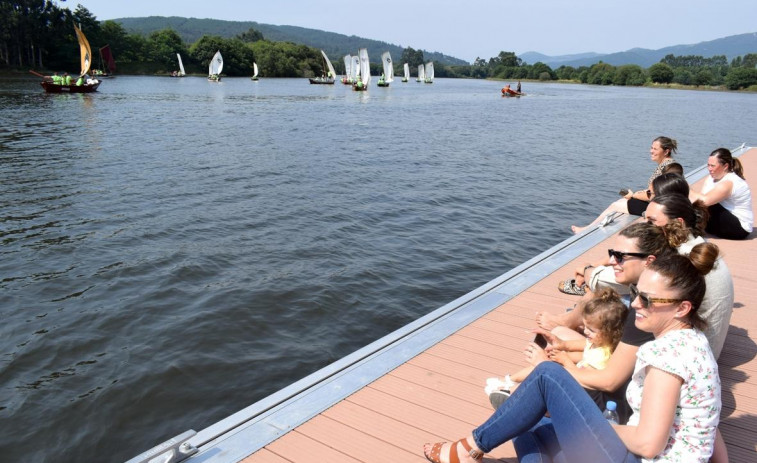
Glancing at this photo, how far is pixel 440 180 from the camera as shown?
1677 cm

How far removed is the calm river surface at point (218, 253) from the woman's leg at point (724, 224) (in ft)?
11.1

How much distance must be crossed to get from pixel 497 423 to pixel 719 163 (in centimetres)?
595

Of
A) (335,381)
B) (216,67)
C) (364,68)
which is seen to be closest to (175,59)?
(216,67)

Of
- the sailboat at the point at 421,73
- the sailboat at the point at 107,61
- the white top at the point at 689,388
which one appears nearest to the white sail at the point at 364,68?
the sailboat at the point at 107,61

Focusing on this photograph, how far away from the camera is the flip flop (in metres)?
5.88

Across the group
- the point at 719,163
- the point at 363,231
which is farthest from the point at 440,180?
the point at 719,163

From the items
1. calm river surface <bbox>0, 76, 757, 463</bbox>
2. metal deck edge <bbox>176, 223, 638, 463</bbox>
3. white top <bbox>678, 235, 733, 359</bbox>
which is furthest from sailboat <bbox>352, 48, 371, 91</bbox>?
white top <bbox>678, 235, 733, 359</bbox>

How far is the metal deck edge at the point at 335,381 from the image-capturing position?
344 cm

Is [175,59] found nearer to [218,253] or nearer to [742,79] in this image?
[218,253]

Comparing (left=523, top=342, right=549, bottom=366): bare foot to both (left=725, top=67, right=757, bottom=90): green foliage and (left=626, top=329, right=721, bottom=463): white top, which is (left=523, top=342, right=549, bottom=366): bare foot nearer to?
(left=626, top=329, right=721, bottom=463): white top

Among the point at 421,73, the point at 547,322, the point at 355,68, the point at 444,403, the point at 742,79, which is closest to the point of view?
the point at 444,403

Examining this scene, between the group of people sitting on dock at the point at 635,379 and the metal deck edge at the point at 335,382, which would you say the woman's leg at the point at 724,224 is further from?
the group of people sitting on dock at the point at 635,379

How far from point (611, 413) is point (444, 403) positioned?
1.26 metres

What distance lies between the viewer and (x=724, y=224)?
764 cm
